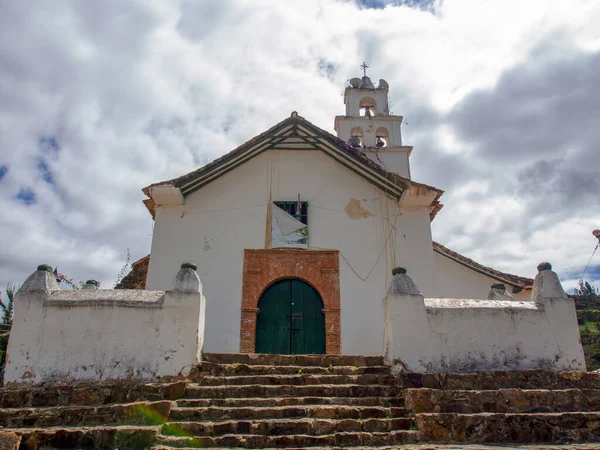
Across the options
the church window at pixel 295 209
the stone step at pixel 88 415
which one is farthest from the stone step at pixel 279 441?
the church window at pixel 295 209

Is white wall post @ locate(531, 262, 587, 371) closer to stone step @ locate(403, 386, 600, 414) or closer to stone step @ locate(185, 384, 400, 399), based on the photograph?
stone step @ locate(403, 386, 600, 414)

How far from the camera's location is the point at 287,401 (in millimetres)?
5992

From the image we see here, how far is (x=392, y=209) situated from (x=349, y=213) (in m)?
1.05

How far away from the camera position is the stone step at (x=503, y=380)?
247 inches

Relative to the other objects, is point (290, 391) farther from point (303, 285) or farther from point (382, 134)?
point (382, 134)

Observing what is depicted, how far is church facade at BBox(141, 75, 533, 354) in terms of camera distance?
10180 mm

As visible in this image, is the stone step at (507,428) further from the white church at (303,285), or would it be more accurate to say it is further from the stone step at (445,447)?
the white church at (303,285)

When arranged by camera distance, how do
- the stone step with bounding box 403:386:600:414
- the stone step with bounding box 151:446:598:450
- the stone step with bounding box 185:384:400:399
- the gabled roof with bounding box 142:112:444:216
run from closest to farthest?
the stone step with bounding box 151:446:598:450
the stone step with bounding box 403:386:600:414
the stone step with bounding box 185:384:400:399
the gabled roof with bounding box 142:112:444:216

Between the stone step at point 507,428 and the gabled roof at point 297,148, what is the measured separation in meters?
5.95

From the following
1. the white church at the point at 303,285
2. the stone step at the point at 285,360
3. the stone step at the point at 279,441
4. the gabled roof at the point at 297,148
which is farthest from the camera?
the gabled roof at the point at 297,148

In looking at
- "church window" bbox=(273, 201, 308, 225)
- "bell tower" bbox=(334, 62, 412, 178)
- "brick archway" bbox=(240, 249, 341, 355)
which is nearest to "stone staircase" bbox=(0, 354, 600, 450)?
"brick archway" bbox=(240, 249, 341, 355)

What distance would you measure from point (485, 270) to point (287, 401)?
867 centimetres

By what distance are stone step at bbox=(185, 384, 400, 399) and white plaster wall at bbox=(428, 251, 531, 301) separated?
690cm

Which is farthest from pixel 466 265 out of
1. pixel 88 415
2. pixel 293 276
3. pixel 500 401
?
pixel 88 415
